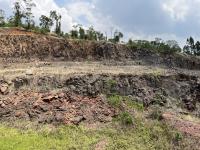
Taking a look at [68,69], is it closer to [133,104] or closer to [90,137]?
[133,104]

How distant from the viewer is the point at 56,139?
103 ft

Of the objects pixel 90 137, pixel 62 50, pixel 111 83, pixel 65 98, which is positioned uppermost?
pixel 62 50

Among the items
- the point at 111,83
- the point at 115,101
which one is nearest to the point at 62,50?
Answer: the point at 111,83

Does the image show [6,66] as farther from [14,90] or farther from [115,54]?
[115,54]

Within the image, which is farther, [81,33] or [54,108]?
[81,33]

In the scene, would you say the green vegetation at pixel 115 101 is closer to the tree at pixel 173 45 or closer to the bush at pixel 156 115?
the bush at pixel 156 115

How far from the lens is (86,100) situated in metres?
35.0

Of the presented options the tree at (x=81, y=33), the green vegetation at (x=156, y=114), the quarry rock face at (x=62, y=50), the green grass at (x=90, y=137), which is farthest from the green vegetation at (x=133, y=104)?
the tree at (x=81, y=33)

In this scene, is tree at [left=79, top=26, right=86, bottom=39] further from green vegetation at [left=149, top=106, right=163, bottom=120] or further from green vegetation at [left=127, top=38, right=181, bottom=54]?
green vegetation at [left=149, top=106, right=163, bottom=120]

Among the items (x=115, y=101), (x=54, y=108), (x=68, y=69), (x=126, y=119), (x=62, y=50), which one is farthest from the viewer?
(x=62, y=50)

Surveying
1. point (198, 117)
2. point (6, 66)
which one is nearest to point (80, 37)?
point (6, 66)

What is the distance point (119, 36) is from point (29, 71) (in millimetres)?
21382

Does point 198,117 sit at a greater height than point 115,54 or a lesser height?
lesser

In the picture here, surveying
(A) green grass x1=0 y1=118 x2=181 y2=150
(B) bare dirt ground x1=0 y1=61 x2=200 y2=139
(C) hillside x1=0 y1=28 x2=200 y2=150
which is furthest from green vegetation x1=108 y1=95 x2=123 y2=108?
(A) green grass x1=0 y1=118 x2=181 y2=150
